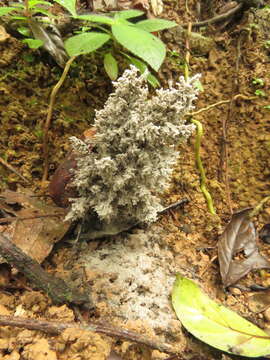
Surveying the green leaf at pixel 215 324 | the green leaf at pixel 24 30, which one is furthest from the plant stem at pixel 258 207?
the green leaf at pixel 24 30

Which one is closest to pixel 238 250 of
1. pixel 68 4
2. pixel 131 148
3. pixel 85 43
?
pixel 131 148

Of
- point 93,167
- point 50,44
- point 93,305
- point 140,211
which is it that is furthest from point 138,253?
point 50,44

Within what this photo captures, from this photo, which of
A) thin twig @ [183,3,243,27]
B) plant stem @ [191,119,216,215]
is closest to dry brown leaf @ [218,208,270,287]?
plant stem @ [191,119,216,215]

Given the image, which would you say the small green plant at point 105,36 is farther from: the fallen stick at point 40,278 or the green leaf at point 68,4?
the fallen stick at point 40,278

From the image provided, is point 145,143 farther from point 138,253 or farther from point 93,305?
point 93,305

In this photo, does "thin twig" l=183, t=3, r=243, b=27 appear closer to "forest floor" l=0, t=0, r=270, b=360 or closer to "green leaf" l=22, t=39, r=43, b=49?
"forest floor" l=0, t=0, r=270, b=360

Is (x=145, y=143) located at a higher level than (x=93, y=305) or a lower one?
higher
